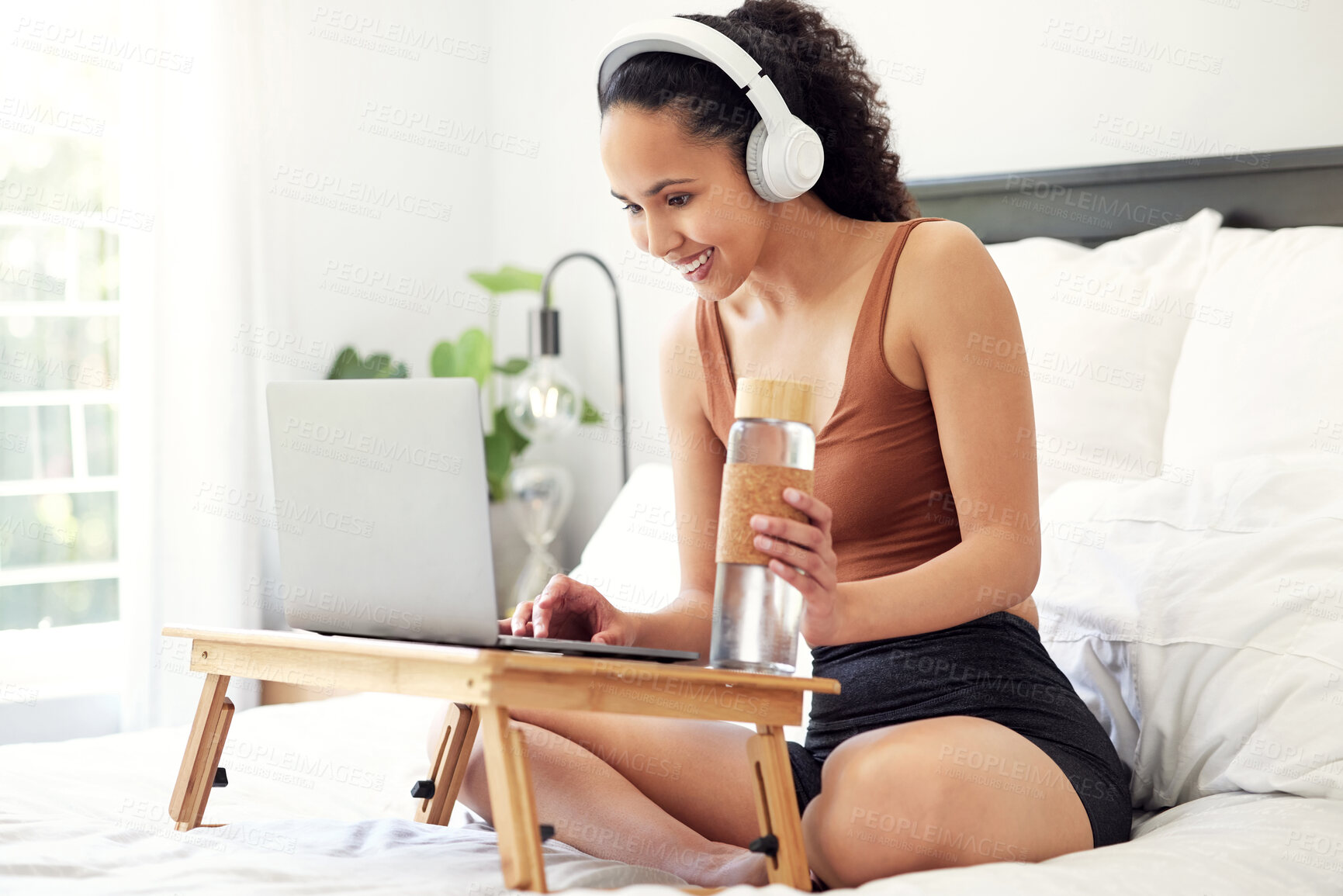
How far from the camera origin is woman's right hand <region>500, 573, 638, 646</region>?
3.75 feet

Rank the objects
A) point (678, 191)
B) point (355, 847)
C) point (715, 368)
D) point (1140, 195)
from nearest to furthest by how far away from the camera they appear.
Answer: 1. point (355, 847)
2. point (678, 191)
3. point (715, 368)
4. point (1140, 195)

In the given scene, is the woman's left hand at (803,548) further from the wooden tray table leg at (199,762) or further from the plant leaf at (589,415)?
the plant leaf at (589,415)

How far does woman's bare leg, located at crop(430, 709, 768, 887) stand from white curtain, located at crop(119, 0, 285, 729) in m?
1.58

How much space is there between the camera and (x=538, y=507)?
110 inches

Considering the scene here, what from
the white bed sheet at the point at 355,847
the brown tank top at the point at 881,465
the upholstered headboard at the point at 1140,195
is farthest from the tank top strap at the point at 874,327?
the upholstered headboard at the point at 1140,195

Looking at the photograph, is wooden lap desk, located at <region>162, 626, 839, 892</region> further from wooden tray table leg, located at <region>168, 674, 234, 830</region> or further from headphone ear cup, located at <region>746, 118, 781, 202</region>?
headphone ear cup, located at <region>746, 118, 781, 202</region>

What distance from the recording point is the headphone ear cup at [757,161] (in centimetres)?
119

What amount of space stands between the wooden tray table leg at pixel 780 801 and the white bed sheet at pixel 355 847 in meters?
0.07

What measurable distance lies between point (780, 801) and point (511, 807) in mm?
223

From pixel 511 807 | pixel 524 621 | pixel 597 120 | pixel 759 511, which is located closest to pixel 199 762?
pixel 524 621

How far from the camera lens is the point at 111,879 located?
0.94 metres

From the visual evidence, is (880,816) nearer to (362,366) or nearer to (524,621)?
(524,621)

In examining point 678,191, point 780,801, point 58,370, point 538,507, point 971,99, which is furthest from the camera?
point 538,507

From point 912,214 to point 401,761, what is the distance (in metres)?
0.95
